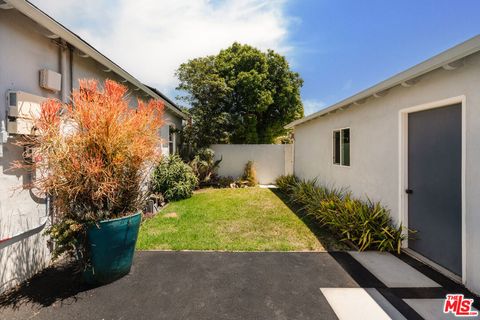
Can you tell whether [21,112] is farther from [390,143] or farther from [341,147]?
[341,147]

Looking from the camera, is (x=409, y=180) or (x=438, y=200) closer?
(x=438, y=200)

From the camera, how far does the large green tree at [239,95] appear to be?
11070mm

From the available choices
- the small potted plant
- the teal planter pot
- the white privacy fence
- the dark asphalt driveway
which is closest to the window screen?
the dark asphalt driveway

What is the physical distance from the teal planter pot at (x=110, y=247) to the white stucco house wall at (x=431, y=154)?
441 cm

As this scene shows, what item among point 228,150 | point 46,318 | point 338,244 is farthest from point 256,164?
point 46,318

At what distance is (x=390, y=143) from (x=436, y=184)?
3.80ft

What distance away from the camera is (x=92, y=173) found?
9.06 ft

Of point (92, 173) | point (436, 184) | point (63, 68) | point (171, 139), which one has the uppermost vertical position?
point (63, 68)

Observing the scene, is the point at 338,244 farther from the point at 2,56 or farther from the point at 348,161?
the point at 2,56

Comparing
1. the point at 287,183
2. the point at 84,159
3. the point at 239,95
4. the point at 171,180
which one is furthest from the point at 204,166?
the point at 84,159

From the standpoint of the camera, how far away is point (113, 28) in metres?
5.87

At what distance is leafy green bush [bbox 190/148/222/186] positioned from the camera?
408 inches

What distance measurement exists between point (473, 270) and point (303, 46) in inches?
377

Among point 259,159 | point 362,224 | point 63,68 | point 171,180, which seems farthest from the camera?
point 259,159
